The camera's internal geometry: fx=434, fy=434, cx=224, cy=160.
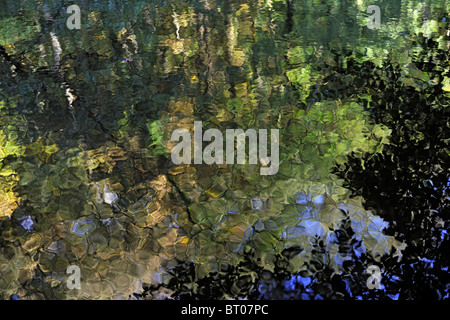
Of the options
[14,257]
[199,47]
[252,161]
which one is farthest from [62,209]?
[199,47]

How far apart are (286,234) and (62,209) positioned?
210cm

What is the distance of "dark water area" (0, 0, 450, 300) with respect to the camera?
342 cm

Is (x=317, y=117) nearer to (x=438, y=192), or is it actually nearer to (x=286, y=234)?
(x=438, y=192)

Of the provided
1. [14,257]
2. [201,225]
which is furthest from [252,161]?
[14,257]

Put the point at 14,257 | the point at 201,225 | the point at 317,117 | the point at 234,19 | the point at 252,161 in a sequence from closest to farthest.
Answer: the point at 14,257, the point at 201,225, the point at 252,161, the point at 317,117, the point at 234,19

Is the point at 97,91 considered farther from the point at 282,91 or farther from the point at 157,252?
the point at 157,252

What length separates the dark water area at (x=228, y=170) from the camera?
3.42 meters

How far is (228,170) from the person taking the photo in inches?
182

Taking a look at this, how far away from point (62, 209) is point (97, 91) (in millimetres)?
2708

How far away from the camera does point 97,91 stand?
6.35 meters

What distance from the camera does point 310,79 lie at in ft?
21.4

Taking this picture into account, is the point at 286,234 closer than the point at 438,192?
Yes
